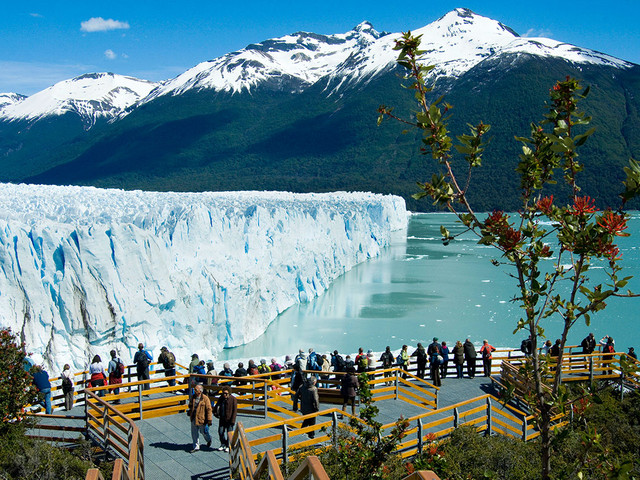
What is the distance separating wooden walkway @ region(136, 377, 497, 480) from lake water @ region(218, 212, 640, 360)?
17.8 feet

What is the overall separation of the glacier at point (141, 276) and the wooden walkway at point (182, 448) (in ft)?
19.7

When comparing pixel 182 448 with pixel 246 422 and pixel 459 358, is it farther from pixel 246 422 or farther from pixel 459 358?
pixel 459 358

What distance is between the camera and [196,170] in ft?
433

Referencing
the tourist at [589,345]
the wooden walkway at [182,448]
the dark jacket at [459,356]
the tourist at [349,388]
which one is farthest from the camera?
the tourist at [589,345]

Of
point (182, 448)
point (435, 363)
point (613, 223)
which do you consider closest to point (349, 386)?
point (182, 448)

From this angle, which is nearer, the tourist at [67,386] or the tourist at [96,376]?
the tourist at [67,386]

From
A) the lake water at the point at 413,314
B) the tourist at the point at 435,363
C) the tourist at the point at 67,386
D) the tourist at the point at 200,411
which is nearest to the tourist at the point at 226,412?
the tourist at the point at 200,411

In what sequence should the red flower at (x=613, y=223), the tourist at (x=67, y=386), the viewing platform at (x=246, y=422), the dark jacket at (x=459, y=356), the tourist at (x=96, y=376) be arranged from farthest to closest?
the dark jacket at (x=459, y=356), the tourist at (x=96, y=376), the tourist at (x=67, y=386), the viewing platform at (x=246, y=422), the red flower at (x=613, y=223)

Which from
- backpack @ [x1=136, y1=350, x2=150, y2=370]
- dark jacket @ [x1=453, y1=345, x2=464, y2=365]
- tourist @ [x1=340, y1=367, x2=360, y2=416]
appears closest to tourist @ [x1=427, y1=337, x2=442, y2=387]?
dark jacket @ [x1=453, y1=345, x2=464, y2=365]

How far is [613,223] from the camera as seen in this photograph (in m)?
2.46

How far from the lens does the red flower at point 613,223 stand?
8.09ft

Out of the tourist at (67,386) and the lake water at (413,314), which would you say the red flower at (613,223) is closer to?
the tourist at (67,386)

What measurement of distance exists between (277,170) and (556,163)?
129 m

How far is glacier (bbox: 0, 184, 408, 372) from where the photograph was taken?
13008mm
